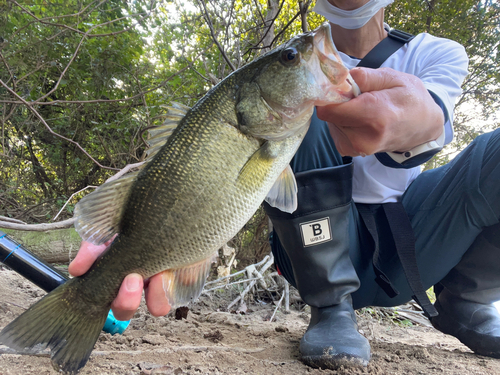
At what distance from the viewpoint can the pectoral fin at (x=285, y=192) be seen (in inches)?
50.9

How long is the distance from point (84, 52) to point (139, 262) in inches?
160

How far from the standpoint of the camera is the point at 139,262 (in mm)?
1123

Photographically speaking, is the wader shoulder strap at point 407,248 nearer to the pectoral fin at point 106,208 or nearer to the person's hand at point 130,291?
the person's hand at point 130,291

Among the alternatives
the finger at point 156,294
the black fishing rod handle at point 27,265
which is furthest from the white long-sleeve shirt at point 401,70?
the black fishing rod handle at point 27,265

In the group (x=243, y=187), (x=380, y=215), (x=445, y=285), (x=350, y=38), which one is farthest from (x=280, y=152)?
(x=445, y=285)

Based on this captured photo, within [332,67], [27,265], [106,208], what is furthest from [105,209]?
[332,67]

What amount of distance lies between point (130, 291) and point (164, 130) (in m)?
0.64

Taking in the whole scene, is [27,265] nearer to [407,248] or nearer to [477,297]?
[407,248]

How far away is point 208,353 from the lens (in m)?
1.39

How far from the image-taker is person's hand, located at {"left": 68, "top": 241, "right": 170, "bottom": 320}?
111cm

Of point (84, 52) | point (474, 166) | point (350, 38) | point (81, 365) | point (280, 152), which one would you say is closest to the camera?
point (81, 365)

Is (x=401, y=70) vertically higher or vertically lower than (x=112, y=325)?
higher

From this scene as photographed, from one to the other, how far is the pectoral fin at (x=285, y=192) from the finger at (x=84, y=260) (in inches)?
30.8

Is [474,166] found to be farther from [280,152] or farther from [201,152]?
[201,152]
